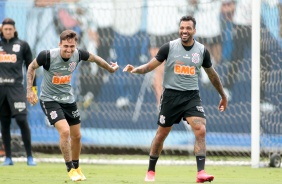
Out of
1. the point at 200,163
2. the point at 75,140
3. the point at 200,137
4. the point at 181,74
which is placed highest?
the point at 181,74

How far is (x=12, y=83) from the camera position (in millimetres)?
14609

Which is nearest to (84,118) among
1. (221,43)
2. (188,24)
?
(221,43)

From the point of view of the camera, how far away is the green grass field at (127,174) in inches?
432

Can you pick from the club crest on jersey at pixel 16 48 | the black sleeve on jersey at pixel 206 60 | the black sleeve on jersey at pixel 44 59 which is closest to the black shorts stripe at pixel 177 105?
the black sleeve on jersey at pixel 206 60

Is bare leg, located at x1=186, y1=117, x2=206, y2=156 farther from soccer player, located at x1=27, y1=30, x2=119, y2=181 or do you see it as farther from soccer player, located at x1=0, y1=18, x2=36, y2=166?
soccer player, located at x1=0, y1=18, x2=36, y2=166

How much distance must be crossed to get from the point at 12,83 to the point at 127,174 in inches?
→ 118

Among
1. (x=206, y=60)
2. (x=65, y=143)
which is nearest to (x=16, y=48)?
(x=65, y=143)

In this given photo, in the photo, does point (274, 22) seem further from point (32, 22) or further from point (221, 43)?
point (32, 22)

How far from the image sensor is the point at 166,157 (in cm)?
1633

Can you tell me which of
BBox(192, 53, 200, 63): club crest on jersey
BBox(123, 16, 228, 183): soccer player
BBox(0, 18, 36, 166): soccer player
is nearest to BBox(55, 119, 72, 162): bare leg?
BBox(123, 16, 228, 183): soccer player

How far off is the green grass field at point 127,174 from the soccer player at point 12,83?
0.49m

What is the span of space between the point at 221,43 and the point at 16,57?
141 inches

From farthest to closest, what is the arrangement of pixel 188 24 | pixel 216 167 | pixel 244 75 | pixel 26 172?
pixel 244 75 < pixel 216 167 < pixel 26 172 < pixel 188 24

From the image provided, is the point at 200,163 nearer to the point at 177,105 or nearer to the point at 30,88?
the point at 177,105
